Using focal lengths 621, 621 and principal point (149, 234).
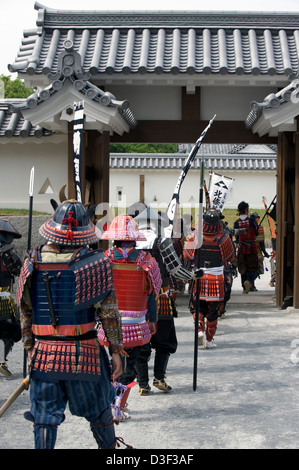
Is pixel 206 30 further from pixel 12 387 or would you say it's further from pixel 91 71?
pixel 12 387

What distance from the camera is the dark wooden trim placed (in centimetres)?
1023

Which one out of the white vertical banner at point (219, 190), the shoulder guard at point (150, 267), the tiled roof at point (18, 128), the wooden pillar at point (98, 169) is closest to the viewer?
the shoulder guard at point (150, 267)

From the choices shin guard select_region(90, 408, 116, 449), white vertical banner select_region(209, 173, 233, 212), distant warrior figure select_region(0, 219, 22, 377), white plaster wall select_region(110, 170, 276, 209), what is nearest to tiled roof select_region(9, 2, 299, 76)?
white vertical banner select_region(209, 173, 233, 212)

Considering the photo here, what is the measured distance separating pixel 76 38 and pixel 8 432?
298 inches

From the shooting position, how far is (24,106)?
8.51 m

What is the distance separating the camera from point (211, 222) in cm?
776

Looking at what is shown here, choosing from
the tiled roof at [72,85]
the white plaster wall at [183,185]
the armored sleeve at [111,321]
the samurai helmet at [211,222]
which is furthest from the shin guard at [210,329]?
the white plaster wall at [183,185]

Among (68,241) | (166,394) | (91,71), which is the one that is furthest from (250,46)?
(68,241)

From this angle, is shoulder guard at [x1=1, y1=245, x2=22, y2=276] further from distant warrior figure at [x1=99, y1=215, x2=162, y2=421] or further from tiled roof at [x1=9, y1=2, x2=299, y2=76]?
tiled roof at [x1=9, y1=2, x2=299, y2=76]

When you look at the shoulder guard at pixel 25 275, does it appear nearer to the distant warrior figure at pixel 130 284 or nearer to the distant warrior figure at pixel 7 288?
the distant warrior figure at pixel 130 284

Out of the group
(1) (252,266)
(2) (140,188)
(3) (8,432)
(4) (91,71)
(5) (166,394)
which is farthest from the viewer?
(2) (140,188)

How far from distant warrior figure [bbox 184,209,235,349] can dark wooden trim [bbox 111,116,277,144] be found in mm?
2780

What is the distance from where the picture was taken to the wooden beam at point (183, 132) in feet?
33.6

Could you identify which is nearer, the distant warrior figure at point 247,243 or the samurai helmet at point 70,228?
the samurai helmet at point 70,228
